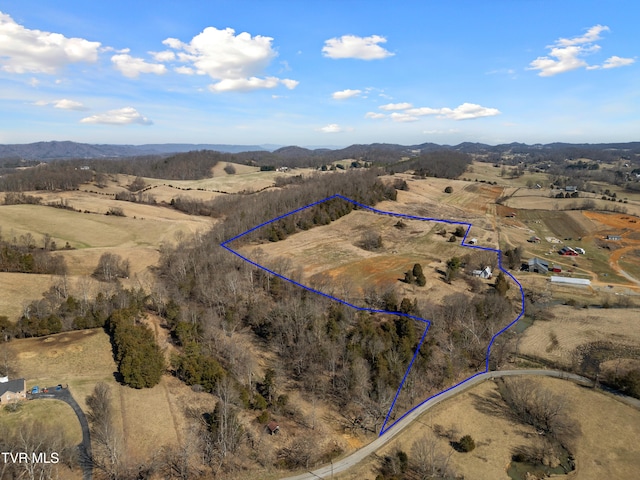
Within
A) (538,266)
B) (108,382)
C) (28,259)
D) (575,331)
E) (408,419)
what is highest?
(28,259)

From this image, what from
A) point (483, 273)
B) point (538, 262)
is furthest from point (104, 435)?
point (538, 262)

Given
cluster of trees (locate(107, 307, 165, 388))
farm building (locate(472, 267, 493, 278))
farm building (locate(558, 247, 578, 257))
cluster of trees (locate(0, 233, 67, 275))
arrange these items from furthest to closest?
farm building (locate(558, 247, 578, 257)) < farm building (locate(472, 267, 493, 278)) < cluster of trees (locate(0, 233, 67, 275)) < cluster of trees (locate(107, 307, 165, 388))

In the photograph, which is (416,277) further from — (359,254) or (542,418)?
(542,418)

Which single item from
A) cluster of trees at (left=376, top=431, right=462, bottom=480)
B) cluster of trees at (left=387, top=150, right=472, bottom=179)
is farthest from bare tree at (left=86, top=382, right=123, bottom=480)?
cluster of trees at (left=387, top=150, right=472, bottom=179)

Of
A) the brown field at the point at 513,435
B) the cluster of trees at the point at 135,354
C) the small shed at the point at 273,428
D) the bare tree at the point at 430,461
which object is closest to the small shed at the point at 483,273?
the brown field at the point at 513,435

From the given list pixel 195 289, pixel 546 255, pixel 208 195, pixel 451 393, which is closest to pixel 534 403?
pixel 451 393

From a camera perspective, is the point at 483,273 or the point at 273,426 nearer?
the point at 273,426

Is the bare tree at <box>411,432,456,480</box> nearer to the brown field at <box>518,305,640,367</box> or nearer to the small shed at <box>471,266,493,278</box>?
the brown field at <box>518,305,640,367</box>
